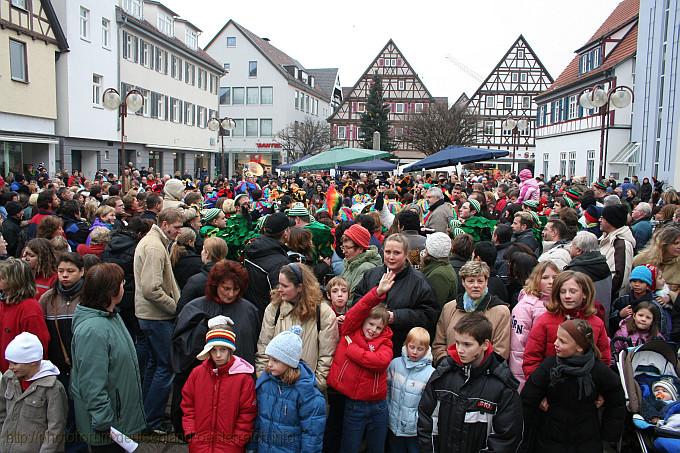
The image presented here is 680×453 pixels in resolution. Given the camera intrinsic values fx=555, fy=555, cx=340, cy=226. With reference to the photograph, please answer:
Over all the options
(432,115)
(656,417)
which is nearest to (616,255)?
(656,417)

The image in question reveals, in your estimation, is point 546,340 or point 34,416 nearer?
point 34,416

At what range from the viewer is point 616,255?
5871 mm

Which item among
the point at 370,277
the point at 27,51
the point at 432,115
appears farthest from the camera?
the point at 432,115

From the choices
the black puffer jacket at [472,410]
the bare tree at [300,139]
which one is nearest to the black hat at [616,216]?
the black puffer jacket at [472,410]

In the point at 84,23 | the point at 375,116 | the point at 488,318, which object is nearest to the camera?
the point at 488,318

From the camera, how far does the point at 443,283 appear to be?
492 centimetres

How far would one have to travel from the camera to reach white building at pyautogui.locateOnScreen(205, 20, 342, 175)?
56.1m

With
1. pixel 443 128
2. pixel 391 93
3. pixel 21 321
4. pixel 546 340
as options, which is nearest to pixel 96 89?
pixel 21 321

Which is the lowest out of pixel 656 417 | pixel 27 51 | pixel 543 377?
pixel 656 417

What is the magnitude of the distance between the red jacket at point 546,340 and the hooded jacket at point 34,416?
10.7 ft

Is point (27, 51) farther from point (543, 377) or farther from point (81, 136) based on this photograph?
point (543, 377)

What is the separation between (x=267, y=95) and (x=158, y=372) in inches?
2111

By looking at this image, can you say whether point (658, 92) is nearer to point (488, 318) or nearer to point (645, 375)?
point (645, 375)

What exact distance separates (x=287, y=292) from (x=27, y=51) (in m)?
22.7
